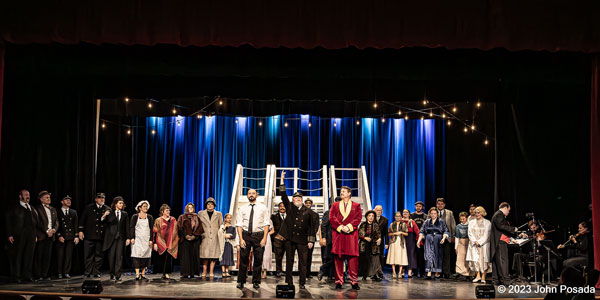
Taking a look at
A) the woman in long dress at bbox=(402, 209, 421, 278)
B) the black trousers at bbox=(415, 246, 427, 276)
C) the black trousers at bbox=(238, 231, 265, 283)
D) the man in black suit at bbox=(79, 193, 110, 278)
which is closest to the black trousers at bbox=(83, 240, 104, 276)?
the man in black suit at bbox=(79, 193, 110, 278)

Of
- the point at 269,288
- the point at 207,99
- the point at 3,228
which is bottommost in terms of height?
the point at 269,288

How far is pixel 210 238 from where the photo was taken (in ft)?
35.0

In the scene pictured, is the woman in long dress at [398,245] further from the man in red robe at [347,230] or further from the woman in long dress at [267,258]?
the man in red robe at [347,230]

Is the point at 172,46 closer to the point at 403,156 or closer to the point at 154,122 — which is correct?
the point at 154,122

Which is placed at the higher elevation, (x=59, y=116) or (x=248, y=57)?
(x=248, y=57)

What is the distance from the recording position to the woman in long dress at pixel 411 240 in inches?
440

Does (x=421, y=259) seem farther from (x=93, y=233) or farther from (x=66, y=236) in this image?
(x=66, y=236)

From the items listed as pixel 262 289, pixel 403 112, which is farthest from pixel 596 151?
pixel 262 289

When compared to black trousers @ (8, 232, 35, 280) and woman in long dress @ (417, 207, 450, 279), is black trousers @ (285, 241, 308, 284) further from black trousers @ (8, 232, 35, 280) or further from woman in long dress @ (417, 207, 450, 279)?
black trousers @ (8, 232, 35, 280)

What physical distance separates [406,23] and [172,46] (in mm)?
3768

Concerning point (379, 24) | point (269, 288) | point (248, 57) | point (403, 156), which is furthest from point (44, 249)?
point (403, 156)

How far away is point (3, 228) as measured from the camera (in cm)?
1018

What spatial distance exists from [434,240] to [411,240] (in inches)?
16.4

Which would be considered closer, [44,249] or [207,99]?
[44,249]
